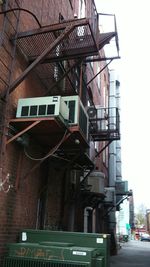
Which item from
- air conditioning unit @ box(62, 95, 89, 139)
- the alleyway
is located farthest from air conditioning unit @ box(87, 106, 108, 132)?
the alleyway

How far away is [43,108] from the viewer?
6.57 meters

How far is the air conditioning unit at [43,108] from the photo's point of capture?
21.2ft

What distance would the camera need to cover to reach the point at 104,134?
13.4 metres

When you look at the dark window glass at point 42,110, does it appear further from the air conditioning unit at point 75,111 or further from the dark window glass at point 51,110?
the air conditioning unit at point 75,111

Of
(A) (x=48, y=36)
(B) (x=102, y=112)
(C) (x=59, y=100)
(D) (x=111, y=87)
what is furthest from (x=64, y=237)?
(D) (x=111, y=87)

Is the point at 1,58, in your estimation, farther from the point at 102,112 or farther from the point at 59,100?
the point at 102,112

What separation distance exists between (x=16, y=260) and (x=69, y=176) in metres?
5.69

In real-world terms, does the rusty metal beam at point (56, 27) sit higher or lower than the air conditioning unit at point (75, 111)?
higher

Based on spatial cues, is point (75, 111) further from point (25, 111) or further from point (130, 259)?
point (130, 259)

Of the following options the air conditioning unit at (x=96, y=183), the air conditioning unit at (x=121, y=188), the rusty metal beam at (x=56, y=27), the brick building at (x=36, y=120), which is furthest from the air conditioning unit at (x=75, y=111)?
the air conditioning unit at (x=121, y=188)

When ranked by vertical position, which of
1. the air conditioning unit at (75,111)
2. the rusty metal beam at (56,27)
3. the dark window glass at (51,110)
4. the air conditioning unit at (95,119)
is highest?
the air conditioning unit at (95,119)

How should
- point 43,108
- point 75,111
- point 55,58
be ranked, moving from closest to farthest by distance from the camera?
point 43,108 < point 75,111 < point 55,58

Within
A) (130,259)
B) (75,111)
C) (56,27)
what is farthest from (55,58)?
(130,259)

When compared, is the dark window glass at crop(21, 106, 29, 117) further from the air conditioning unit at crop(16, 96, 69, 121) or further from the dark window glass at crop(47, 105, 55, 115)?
the dark window glass at crop(47, 105, 55, 115)
